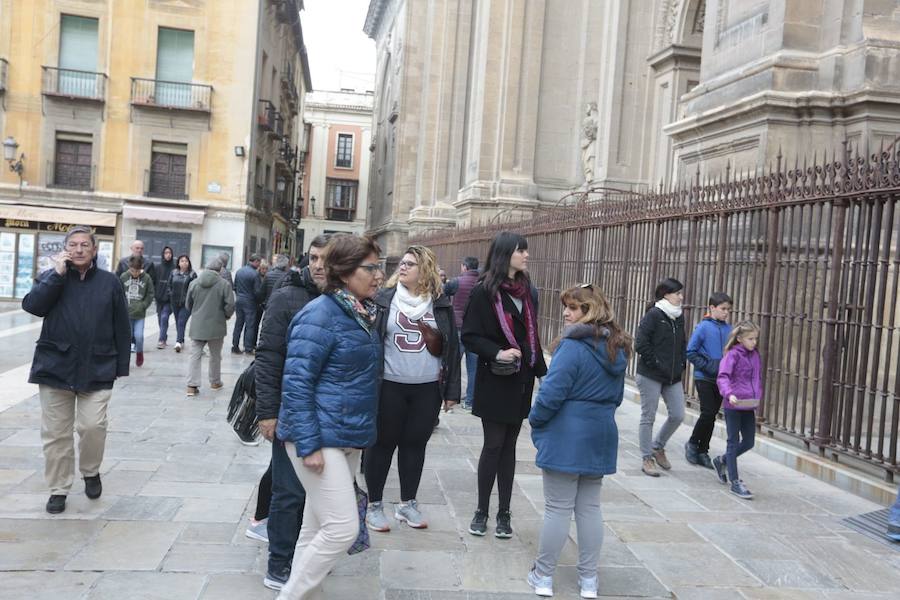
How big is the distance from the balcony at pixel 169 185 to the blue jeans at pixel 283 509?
27.5m

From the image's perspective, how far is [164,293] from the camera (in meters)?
14.4

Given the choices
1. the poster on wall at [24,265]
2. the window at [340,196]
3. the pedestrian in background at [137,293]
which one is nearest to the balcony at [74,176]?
the poster on wall at [24,265]

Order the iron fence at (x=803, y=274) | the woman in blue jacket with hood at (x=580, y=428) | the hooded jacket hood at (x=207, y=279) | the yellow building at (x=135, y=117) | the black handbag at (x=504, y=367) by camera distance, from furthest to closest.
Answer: the yellow building at (x=135, y=117) → the hooded jacket hood at (x=207, y=279) → the iron fence at (x=803, y=274) → the black handbag at (x=504, y=367) → the woman in blue jacket with hood at (x=580, y=428)

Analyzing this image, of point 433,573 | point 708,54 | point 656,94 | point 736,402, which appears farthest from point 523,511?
point 656,94

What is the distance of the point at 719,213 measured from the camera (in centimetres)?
861

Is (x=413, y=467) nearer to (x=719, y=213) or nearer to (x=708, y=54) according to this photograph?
(x=719, y=213)

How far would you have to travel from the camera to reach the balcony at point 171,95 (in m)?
29.4

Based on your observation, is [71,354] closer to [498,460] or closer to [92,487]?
[92,487]

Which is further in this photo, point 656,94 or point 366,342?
point 656,94

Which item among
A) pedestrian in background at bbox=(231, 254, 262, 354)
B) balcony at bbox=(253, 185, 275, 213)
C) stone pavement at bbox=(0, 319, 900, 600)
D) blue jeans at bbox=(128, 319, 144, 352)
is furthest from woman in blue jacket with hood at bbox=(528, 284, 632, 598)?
balcony at bbox=(253, 185, 275, 213)

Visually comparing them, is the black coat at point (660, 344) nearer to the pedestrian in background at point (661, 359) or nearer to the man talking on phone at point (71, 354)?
the pedestrian in background at point (661, 359)

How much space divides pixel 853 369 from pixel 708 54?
5482 mm

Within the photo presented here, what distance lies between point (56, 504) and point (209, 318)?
497cm

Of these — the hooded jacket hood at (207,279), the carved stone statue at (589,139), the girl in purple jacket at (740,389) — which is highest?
the carved stone statue at (589,139)
